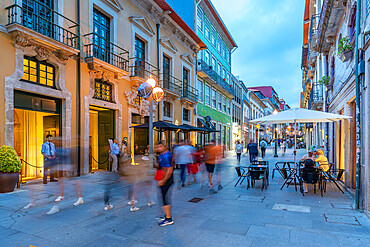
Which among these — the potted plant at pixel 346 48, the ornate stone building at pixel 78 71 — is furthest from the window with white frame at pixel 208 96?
A: the potted plant at pixel 346 48

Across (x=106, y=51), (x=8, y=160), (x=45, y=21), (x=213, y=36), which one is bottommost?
(x=8, y=160)

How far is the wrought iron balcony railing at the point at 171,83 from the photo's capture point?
17344 mm

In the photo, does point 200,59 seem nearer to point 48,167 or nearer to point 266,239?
point 48,167

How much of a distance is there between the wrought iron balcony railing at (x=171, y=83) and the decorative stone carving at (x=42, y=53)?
8.31 metres

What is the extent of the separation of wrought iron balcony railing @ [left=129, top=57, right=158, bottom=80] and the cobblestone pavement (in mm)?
8145

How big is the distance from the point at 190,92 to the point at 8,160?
1503 cm

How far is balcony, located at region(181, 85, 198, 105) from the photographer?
19.8m

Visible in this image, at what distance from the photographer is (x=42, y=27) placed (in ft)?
29.4

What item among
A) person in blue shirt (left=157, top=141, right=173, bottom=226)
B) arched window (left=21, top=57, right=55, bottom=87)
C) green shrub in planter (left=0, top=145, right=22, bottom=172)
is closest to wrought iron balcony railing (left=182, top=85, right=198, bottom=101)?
arched window (left=21, top=57, right=55, bottom=87)

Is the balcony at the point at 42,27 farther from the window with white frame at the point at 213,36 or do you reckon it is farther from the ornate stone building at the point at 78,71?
the window with white frame at the point at 213,36

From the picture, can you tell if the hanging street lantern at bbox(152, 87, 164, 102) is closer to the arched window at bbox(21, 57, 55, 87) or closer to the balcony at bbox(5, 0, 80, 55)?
the balcony at bbox(5, 0, 80, 55)

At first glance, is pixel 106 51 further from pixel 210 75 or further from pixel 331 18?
pixel 210 75

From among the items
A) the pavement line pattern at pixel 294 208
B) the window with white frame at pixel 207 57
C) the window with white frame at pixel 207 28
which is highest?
the window with white frame at pixel 207 28

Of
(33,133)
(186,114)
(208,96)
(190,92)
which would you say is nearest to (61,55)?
(33,133)
